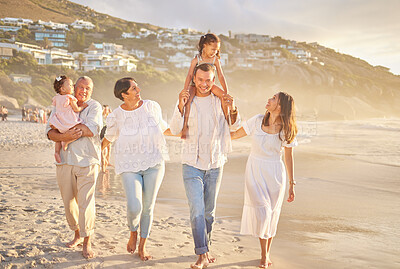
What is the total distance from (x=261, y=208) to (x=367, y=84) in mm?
101361

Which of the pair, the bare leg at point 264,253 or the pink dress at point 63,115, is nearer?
the pink dress at point 63,115

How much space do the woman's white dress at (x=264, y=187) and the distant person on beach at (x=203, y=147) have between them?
331 mm

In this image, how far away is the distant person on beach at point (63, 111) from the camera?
3266mm

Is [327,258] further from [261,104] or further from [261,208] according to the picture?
[261,104]

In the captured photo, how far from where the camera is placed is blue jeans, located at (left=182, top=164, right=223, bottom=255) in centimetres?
316

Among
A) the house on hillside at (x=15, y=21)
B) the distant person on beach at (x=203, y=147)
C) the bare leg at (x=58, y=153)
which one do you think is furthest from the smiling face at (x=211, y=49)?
the house on hillside at (x=15, y=21)

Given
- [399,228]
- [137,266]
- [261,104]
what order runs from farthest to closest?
[261,104] → [399,228] → [137,266]

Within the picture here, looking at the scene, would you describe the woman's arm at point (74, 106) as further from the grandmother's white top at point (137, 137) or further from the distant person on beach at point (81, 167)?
the grandmother's white top at point (137, 137)

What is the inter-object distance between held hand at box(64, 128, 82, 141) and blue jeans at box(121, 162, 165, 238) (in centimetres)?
56

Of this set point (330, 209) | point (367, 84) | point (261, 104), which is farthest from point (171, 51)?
point (330, 209)

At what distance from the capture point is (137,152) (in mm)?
3273

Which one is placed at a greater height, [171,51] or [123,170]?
[171,51]

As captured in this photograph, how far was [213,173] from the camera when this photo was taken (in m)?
3.31

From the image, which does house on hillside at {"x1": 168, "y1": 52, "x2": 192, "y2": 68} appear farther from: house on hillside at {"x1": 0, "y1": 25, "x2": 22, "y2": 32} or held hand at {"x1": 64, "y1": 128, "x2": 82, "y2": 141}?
held hand at {"x1": 64, "y1": 128, "x2": 82, "y2": 141}
